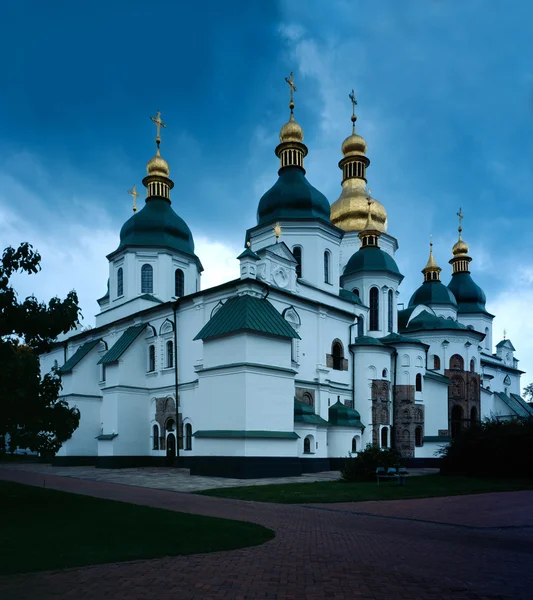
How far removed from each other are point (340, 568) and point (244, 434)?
16582mm

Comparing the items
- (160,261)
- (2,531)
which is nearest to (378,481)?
(2,531)

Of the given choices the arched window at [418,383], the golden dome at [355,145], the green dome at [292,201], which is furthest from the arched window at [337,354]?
the golden dome at [355,145]

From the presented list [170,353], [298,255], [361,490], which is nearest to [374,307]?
[298,255]

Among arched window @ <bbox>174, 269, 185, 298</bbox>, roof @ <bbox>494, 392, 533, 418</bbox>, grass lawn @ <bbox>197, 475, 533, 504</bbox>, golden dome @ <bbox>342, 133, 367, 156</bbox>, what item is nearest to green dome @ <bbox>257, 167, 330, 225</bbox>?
arched window @ <bbox>174, 269, 185, 298</bbox>

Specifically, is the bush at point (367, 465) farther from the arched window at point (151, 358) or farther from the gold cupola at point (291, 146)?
the gold cupola at point (291, 146)

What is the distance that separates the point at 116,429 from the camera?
3139 centimetres

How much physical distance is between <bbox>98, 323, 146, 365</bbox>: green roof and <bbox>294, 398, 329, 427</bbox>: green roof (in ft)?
34.3

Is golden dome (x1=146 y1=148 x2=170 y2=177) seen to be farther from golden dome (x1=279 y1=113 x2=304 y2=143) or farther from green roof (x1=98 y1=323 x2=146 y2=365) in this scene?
green roof (x1=98 y1=323 x2=146 y2=365)

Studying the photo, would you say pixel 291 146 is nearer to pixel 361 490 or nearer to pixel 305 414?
pixel 305 414

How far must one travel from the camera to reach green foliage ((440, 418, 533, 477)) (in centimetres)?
2342

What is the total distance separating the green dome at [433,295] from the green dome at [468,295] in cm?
702

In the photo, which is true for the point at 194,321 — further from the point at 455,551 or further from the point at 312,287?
the point at 455,551

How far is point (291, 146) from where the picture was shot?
37.2 meters

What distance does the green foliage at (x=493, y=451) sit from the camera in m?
23.4
